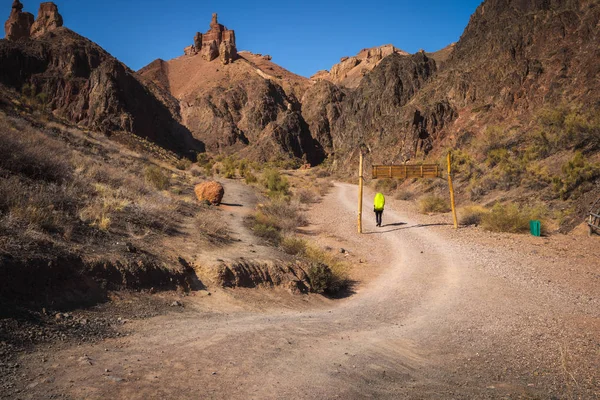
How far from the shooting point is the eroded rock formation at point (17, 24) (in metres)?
91.1

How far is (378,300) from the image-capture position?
832 centimetres

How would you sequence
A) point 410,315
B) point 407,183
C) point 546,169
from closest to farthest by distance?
point 410,315 → point 546,169 → point 407,183

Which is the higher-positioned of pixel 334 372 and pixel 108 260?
pixel 108 260

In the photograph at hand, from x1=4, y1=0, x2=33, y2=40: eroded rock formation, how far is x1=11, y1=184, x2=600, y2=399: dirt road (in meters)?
115

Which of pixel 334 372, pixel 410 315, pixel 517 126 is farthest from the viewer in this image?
pixel 517 126

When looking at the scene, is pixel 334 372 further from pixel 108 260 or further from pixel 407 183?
pixel 407 183

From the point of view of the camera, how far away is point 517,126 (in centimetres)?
2955

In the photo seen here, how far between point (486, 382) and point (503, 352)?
1221mm

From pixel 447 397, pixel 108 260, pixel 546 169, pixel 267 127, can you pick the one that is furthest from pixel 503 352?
pixel 267 127

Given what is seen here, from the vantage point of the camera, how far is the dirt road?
354 centimetres

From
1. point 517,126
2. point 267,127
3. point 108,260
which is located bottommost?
point 108,260

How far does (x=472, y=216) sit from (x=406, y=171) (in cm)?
400

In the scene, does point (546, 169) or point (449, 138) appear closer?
point (546, 169)

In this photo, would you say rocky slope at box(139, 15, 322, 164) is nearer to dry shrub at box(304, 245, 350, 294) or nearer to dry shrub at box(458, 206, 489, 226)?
dry shrub at box(458, 206, 489, 226)
